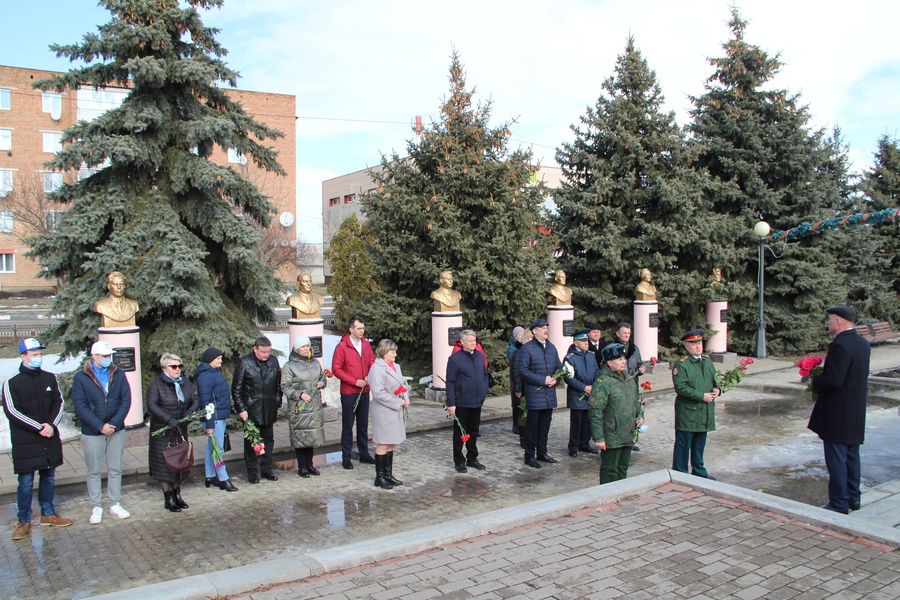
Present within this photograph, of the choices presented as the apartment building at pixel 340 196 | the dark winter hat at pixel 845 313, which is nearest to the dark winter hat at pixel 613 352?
the dark winter hat at pixel 845 313

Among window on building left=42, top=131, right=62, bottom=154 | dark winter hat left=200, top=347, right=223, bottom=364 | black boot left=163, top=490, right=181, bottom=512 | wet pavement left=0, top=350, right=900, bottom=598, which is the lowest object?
wet pavement left=0, top=350, right=900, bottom=598

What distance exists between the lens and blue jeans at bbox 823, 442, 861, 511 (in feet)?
20.9

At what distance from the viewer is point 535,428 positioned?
8.55 meters

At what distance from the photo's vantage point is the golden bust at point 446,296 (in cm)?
1278

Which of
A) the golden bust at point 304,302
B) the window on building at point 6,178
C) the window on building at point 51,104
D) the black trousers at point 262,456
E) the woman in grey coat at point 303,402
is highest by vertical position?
the window on building at point 51,104

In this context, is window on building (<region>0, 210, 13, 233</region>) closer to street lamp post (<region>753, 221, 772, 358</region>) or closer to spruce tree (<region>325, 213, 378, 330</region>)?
spruce tree (<region>325, 213, 378, 330</region>)

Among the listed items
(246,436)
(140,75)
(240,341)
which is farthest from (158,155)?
(246,436)

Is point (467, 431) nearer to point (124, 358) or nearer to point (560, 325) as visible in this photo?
point (124, 358)

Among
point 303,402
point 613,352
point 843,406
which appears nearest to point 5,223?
point 303,402

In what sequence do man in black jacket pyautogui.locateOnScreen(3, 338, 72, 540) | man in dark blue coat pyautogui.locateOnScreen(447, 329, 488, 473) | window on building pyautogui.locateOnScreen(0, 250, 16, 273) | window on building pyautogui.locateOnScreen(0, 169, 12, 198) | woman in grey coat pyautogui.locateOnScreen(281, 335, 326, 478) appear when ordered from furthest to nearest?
window on building pyautogui.locateOnScreen(0, 250, 16, 273), window on building pyautogui.locateOnScreen(0, 169, 12, 198), man in dark blue coat pyautogui.locateOnScreen(447, 329, 488, 473), woman in grey coat pyautogui.locateOnScreen(281, 335, 326, 478), man in black jacket pyautogui.locateOnScreen(3, 338, 72, 540)

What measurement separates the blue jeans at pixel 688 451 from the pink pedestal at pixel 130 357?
706 cm

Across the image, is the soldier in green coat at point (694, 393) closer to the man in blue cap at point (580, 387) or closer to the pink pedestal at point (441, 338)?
the man in blue cap at point (580, 387)

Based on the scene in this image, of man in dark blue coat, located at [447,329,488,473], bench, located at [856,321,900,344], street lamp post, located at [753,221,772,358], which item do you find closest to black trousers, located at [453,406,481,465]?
man in dark blue coat, located at [447,329,488,473]

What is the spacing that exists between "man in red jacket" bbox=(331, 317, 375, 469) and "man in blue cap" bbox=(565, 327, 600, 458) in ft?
8.50
